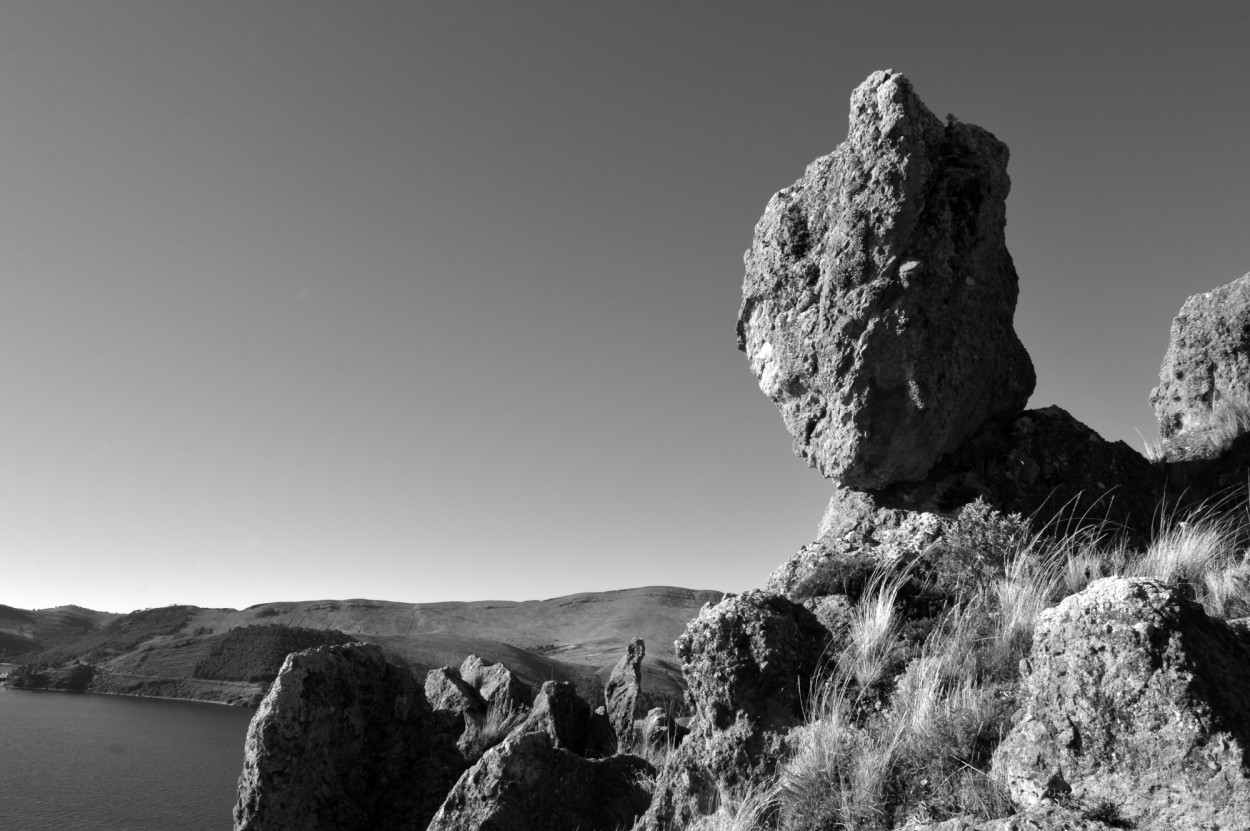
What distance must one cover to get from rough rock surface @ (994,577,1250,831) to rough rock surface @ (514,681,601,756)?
284 inches

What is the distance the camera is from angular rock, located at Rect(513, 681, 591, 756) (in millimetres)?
9938

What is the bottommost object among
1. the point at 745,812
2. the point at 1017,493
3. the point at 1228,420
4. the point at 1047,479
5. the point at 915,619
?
the point at 745,812

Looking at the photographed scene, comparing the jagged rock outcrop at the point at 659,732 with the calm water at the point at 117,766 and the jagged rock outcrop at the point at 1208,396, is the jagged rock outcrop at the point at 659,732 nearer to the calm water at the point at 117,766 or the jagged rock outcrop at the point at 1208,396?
the jagged rock outcrop at the point at 1208,396

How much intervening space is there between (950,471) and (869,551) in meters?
1.83

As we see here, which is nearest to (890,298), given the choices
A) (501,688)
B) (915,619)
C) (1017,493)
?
(1017,493)

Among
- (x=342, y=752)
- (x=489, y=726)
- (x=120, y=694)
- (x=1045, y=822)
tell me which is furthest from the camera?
(x=120, y=694)

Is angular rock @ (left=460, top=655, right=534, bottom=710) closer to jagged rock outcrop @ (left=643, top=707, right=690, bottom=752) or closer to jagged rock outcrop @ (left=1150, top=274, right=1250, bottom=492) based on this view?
jagged rock outcrop @ (left=643, top=707, right=690, bottom=752)

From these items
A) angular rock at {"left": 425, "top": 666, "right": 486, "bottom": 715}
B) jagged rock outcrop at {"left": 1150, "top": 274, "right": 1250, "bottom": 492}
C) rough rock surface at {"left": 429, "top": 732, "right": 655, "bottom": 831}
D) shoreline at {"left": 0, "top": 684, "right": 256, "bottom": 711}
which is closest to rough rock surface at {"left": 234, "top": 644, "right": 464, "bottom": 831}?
rough rock surface at {"left": 429, "top": 732, "right": 655, "bottom": 831}

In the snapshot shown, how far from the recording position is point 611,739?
11.4 metres

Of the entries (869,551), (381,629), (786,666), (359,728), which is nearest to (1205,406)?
(869,551)

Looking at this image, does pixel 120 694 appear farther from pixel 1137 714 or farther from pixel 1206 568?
pixel 1137 714

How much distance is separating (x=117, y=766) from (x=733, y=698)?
18648mm

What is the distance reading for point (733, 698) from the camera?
210 inches

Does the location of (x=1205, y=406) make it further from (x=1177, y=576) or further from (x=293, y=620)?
(x=293, y=620)
